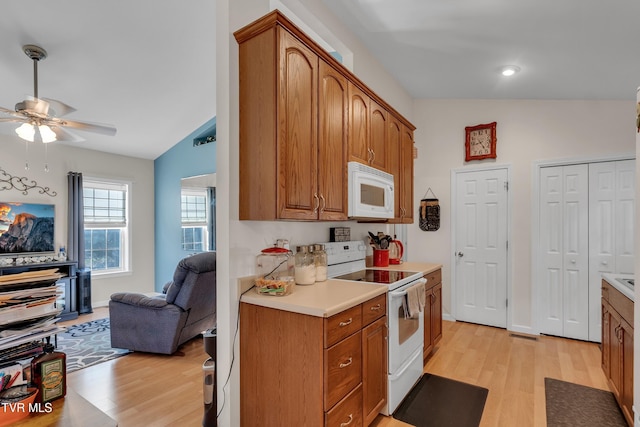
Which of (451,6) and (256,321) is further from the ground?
(451,6)

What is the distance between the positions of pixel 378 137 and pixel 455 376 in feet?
7.09

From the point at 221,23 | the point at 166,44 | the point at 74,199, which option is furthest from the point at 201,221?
the point at 221,23

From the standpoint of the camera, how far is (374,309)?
2.01 metres

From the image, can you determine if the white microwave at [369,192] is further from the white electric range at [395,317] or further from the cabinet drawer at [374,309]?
the cabinet drawer at [374,309]

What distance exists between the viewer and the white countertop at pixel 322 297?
160 cm

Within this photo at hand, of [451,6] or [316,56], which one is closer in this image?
[316,56]

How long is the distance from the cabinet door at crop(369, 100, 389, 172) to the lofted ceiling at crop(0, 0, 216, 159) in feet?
6.03

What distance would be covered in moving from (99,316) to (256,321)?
424 centimetres

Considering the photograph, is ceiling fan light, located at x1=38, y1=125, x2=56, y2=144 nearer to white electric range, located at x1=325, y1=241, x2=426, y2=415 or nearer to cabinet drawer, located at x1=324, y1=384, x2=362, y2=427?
white electric range, located at x1=325, y1=241, x2=426, y2=415

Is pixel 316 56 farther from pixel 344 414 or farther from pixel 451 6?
pixel 344 414

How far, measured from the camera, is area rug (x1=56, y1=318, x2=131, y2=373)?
314cm

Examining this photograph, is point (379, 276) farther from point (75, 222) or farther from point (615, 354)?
point (75, 222)

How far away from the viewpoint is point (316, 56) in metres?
1.99

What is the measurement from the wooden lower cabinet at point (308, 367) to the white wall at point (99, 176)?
463cm
